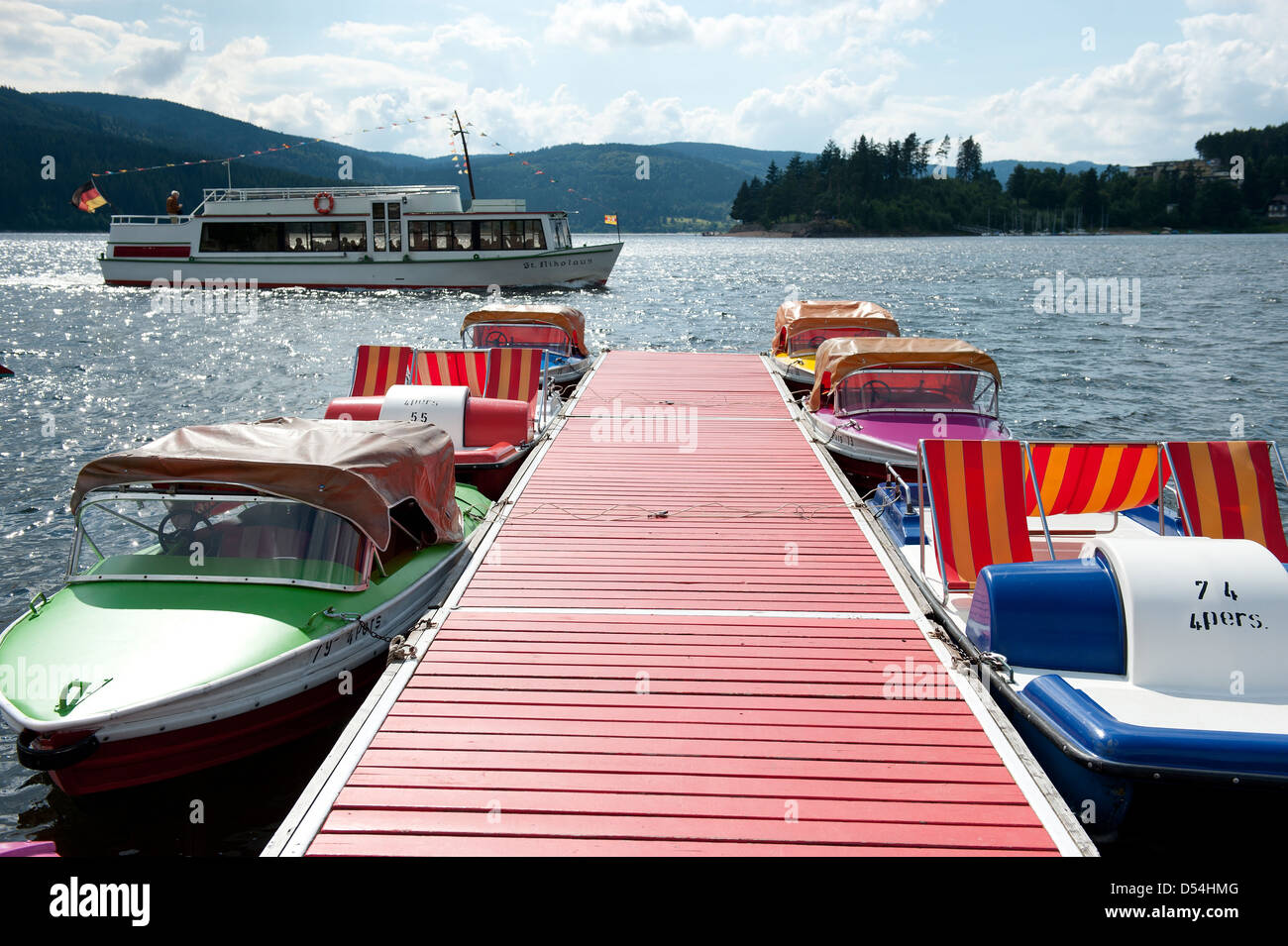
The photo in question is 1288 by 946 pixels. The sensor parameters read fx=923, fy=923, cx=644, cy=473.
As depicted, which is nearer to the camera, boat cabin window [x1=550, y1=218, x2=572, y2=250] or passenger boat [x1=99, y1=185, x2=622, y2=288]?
passenger boat [x1=99, y1=185, x2=622, y2=288]

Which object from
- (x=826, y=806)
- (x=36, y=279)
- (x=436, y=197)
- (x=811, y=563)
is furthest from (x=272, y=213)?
(x=826, y=806)

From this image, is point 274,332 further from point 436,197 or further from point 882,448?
point 882,448

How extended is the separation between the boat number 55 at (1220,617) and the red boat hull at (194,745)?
229 inches

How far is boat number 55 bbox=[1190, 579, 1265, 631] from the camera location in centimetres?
548

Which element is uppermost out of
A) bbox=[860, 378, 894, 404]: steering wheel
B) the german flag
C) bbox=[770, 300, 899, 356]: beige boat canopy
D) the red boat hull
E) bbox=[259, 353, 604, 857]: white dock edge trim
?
the german flag

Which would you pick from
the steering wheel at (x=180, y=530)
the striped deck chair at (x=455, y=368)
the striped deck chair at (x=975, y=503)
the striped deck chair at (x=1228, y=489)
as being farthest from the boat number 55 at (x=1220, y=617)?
the striped deck chair at (x=455, y=368)

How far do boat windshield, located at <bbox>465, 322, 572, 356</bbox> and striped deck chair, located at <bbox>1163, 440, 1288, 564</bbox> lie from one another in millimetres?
14212

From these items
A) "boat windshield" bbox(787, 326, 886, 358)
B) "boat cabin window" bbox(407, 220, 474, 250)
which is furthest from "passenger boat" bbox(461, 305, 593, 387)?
"boat cabin window" bbox(407, 220, 474, 250)

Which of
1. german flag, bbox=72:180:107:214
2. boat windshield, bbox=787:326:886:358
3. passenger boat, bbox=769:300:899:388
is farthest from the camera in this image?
german flag, bbox=72:180:107:214

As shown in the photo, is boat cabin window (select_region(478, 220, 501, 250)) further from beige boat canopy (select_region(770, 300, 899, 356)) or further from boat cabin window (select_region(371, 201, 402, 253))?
beige boat canopy (select_region(770, 300, 899, 356))

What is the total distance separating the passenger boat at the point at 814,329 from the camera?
A: 61.6ft

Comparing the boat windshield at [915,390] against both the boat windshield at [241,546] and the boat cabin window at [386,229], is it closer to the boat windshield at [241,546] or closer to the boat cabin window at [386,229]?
the boat windshield at [241,546]

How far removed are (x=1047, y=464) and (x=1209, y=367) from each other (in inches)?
950

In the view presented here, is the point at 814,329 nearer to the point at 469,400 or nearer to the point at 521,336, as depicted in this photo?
the point at 521,336
